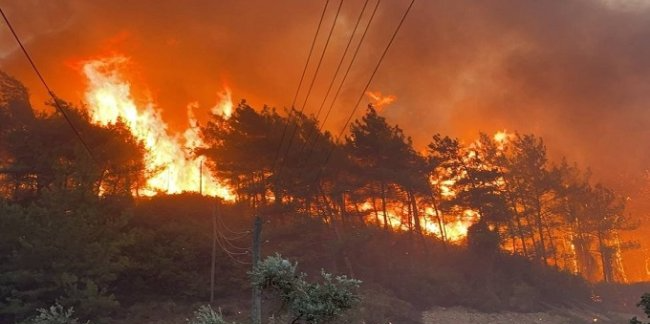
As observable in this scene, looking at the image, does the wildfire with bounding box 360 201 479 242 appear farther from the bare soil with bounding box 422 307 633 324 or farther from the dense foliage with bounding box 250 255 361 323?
the dense foliage with bounding box 250 255 361 323

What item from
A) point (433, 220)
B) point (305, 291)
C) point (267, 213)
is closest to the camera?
point (305, 291)

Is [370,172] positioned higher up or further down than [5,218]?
higher up

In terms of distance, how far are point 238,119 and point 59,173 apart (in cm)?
2115

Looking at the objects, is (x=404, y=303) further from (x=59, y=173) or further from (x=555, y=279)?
(x=59, y=173)

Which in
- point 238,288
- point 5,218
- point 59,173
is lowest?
point 238,288

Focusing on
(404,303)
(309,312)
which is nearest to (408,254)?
(404,303)

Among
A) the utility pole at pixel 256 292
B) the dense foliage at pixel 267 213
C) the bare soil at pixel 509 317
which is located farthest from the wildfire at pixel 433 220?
the utility pole at pixel 256 292

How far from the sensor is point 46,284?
24.2 metres

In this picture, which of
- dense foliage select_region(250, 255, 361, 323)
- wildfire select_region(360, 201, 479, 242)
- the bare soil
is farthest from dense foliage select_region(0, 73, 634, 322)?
dense foliage select_region(250, 255, 361, 323)

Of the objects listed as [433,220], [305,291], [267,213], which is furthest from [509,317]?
[305,291]

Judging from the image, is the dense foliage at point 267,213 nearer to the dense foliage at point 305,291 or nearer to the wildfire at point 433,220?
the wildfire at point 433,220

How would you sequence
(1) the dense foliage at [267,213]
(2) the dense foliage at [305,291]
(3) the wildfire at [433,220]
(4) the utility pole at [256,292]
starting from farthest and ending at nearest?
(3) the wildfire at [433,220] → (1) the dense foliage at [267,213] → (4) the utility pole at [256,292] → (2) the dense foliage at [305,291]

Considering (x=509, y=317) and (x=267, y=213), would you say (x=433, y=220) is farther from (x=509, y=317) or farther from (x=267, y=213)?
(x=267, y=213)

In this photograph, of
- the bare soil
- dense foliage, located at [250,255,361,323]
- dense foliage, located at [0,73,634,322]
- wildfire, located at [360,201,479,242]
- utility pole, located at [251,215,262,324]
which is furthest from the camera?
wildfire, located at [360,201,479,242]
